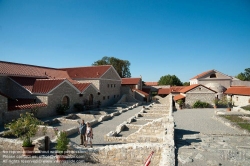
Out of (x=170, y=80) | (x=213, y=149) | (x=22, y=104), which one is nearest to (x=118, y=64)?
(x=170, y=80)

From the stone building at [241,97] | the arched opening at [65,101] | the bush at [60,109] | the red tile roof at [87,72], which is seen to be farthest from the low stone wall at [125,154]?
the stone building at [241,97]

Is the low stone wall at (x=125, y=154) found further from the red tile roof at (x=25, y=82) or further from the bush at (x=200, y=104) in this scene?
the bush at (x=200, y=104)

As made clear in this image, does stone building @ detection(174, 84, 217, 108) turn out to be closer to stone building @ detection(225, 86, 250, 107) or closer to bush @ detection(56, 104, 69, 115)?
stone building @ detection(225, 86, 250, 107)

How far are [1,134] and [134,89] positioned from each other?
33456 millimetres

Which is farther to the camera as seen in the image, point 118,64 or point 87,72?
point 118,64

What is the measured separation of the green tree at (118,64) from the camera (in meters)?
64.3

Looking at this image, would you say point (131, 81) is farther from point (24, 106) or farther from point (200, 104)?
point (24, 106)

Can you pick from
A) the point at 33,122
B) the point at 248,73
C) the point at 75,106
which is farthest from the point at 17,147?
the point at 248,73

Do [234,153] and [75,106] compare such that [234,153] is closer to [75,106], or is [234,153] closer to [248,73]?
[75,106]

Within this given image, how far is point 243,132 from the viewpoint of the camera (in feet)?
46.3

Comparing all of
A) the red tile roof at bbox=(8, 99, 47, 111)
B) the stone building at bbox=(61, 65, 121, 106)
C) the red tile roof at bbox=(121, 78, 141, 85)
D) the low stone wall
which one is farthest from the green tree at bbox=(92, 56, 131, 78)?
the low stone wall

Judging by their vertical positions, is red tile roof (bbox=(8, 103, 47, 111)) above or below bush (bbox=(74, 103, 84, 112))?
above

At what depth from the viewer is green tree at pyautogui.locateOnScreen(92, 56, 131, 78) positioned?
6431 cm

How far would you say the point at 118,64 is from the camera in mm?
64938
